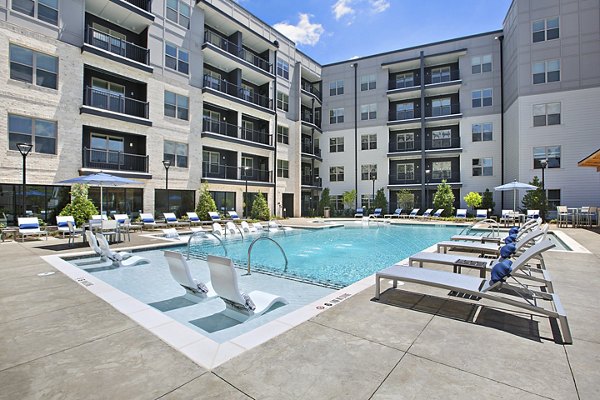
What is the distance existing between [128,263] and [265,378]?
22.6 ft

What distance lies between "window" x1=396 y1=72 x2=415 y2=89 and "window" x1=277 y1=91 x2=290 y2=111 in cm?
1154

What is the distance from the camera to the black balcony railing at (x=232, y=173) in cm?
2436

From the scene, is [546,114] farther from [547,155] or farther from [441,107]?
[441,107]

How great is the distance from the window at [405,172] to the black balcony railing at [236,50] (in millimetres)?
15954

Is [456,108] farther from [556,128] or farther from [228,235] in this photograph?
[228,235]

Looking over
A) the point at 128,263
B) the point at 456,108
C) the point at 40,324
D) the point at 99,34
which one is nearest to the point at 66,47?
the point at 99,34

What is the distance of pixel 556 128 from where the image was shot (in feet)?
75.5

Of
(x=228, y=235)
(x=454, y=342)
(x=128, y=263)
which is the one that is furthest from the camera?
(x=228, y=235)

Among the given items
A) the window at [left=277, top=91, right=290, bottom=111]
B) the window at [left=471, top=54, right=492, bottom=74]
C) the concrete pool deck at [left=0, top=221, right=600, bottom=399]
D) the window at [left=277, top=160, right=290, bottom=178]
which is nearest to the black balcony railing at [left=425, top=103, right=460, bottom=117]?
the window at [left=471, top=54, right=492, bottom=74]

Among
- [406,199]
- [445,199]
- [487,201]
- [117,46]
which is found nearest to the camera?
[117,46]

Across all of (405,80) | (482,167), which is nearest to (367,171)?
(405,80)

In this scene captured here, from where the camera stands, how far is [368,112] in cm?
3328

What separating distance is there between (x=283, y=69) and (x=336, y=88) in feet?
23.6

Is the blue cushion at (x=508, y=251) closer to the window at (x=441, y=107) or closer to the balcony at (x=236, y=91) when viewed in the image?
the balcony at (x=236, y=91)
